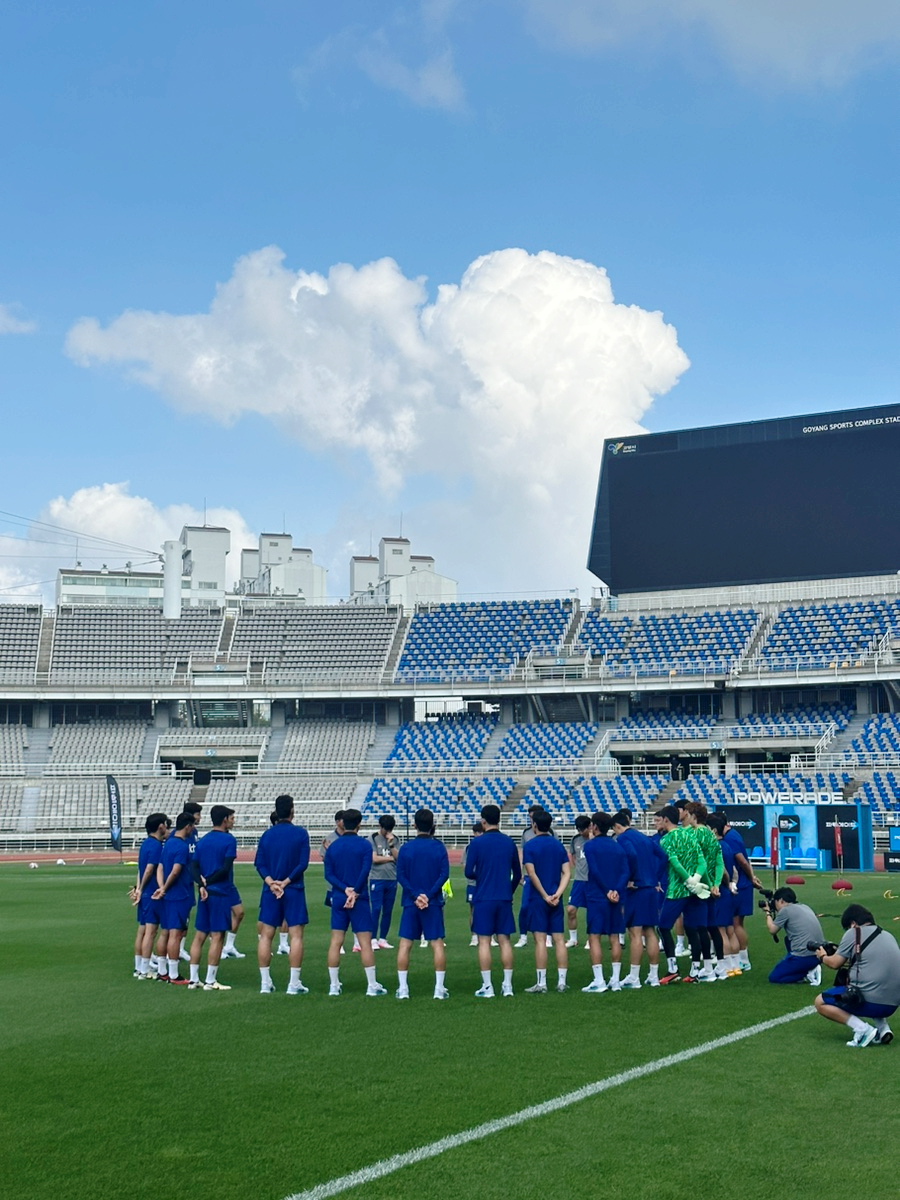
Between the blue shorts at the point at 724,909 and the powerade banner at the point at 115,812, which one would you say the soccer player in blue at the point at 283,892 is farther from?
the powerade banner at the point at 115,812

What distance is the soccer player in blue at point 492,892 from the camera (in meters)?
12.6

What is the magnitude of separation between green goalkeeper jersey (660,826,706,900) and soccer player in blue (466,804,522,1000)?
1887 mm

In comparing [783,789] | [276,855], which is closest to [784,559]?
[783,789]

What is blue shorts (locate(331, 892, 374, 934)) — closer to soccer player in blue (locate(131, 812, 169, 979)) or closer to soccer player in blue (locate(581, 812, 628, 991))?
soccer player in blue (locate(581, 812, 628, 991))

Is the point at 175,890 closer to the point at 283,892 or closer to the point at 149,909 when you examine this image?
the point at 149,909

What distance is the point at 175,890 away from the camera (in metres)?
14.0

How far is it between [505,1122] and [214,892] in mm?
6264

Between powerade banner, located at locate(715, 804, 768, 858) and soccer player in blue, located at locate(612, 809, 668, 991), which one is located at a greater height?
powerade banner, located at locate(715, 804, 768, 858)

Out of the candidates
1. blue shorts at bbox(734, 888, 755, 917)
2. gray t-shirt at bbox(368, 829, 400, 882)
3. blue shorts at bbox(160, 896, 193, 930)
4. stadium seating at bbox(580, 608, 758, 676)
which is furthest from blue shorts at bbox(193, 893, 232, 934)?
stadium seating at bbox(580, 608, 758, 676)

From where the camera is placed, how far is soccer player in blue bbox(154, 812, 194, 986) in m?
13.8

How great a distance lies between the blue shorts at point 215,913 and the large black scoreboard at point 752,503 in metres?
42.7

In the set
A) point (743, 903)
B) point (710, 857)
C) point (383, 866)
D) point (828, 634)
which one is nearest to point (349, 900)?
point (383, 866)

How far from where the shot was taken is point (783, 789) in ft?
151

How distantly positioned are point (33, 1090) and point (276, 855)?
15.1 ft
